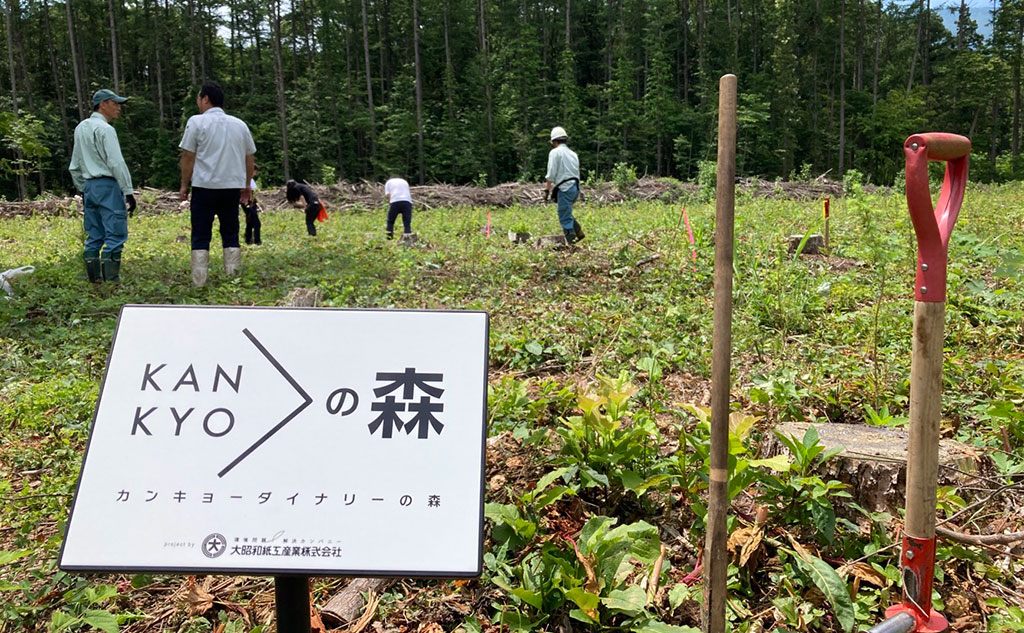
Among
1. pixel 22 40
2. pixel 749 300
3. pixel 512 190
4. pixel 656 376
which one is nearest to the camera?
pixel 656 376

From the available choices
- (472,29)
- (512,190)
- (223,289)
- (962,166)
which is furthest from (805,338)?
(472,29)

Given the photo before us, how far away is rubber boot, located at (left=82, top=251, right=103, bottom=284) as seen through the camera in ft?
20.3

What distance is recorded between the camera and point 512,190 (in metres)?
21.5

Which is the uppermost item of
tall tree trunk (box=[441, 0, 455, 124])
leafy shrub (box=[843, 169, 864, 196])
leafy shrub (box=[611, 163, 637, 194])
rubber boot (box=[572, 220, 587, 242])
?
tall tree trunk (box=[441, 0, 455, 124])

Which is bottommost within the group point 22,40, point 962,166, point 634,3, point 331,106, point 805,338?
point 805,338

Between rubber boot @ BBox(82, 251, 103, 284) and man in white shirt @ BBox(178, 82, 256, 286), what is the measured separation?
3.00 ft

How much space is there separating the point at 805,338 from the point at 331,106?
126ft

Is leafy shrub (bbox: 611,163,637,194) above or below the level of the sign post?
above

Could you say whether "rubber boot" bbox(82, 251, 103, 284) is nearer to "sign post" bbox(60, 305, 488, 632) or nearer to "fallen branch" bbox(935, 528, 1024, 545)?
"sign post" bbox(60, 305, 488, 632)

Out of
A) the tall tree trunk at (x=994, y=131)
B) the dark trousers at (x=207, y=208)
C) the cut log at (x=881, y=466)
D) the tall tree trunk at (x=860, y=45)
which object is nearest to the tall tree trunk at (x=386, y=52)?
the tall tree trunk at (x=860, y=45)

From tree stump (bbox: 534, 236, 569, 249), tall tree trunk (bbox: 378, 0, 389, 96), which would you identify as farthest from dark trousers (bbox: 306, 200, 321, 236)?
tall tree trunk (bbox: 378, 0, 389, 96)

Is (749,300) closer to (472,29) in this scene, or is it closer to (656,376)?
(656,376)

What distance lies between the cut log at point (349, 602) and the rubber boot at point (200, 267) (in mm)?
4629

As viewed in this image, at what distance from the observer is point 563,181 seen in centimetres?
860
